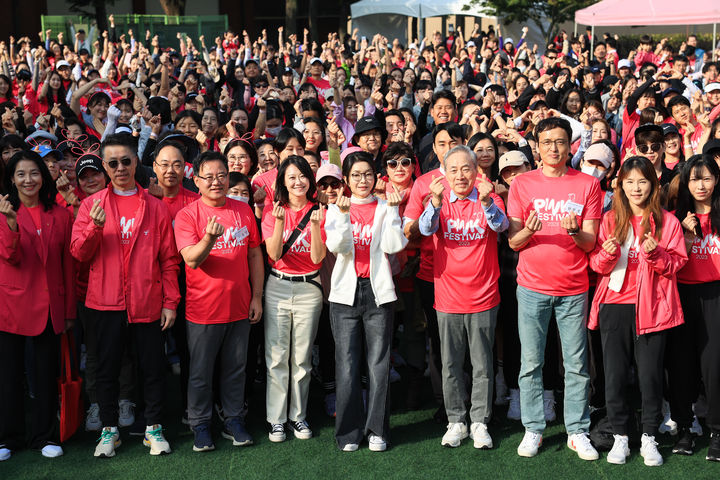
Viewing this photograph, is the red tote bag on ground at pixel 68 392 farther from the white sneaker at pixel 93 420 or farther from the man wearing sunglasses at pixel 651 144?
the man wearing sunglasses at pixel 651 144

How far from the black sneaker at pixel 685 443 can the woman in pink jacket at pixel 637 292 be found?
189 mm

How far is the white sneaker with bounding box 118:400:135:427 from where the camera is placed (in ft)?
17.8

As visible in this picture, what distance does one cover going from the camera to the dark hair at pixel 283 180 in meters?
5.10

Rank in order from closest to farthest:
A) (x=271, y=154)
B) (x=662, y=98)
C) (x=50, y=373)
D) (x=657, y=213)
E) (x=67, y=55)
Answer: (x=657, y=213), (x=50, y=373), (x=271, y=154), (x=662, y=98), (x=67, y=55)

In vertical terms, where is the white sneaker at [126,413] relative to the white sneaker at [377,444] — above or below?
above

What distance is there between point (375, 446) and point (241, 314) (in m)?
1.21

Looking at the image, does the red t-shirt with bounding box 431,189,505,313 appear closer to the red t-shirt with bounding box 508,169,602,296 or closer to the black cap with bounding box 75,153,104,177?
the red t-shirt with bounding box 508,169,602,296

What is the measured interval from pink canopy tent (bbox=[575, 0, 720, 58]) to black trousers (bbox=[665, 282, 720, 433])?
14311 mm

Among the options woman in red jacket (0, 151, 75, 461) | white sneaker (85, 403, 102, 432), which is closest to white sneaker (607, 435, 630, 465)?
white sneaker (85, 403, 102, 432)

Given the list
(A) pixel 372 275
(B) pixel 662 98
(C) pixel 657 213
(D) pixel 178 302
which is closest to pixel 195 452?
(D) pixel 178 302

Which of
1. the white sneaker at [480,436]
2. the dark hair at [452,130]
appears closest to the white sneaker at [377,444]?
the white sneaker at [480,436]

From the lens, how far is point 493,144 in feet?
18.7

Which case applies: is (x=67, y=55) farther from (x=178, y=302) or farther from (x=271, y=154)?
(x=178, y=302)

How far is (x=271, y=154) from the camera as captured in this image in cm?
633
